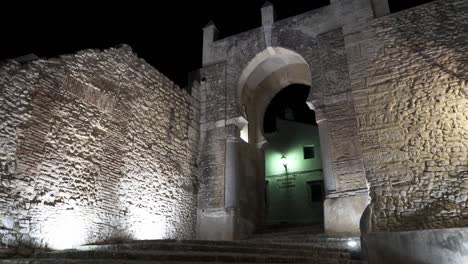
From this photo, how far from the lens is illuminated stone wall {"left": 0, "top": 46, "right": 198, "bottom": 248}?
251 inches

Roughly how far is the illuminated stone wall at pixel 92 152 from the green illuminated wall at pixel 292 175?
10.1 m

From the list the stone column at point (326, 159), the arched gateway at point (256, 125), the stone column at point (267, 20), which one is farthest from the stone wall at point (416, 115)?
the stone column at point (267, 20)

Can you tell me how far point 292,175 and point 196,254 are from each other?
15.4 meters

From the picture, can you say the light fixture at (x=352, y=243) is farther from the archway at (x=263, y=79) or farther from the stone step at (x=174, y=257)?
the archway at (x=263, y=79)

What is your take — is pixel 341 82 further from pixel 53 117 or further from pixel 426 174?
pixel 53 117

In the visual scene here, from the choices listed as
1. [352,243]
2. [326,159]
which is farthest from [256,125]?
[352,243]

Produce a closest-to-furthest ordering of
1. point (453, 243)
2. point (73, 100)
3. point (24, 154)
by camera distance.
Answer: point (453, 243) → point (24, 154) → point (73, 100)

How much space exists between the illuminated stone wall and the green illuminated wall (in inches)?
397

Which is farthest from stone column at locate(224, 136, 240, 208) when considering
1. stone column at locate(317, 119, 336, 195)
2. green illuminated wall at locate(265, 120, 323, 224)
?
green illuminated wall at locate(265, 120, 323, 224)

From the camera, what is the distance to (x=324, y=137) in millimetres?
9656

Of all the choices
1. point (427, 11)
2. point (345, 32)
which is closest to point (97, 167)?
point (345, 32)

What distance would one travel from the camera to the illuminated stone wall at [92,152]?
251 inches

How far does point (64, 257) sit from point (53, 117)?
2798 mm

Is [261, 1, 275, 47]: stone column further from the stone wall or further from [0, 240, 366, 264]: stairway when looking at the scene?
[0, 240, 366, 264]: stairway
